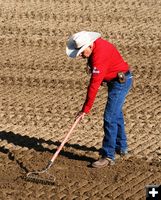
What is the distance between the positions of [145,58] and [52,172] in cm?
452

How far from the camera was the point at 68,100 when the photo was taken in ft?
31.5

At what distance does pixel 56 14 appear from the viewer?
45.4 ft

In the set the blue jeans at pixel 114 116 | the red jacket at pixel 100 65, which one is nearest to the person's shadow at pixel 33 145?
the blue jeans at pixel 114 116

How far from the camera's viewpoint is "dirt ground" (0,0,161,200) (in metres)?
7.25

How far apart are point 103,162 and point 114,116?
2.06 feet

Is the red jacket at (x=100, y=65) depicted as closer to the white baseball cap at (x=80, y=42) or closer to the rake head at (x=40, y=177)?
the white baseball cap at (x=80, y=42)

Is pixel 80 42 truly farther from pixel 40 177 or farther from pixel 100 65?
pixel 40 177

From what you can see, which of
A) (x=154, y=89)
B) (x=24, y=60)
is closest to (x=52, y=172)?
(x=154, y=89)

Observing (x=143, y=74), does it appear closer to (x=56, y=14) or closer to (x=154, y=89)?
(x=154, y=89)

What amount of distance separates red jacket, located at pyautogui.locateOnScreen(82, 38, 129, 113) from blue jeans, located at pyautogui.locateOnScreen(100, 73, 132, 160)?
0.16 m

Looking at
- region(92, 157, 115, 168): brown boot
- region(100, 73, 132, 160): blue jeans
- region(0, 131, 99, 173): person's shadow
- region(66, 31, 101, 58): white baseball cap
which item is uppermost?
region(66, 31, 101, 58): white baseball cap

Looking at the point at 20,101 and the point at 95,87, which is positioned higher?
the point at 95,87

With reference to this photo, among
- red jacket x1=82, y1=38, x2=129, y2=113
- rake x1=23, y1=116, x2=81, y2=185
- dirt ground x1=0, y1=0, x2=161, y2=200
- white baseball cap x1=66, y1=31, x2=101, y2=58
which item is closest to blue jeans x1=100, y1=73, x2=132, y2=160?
red jacket x1=82, y1=38, x2=129, y2=113

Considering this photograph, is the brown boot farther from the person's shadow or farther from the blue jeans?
the person's shadow
